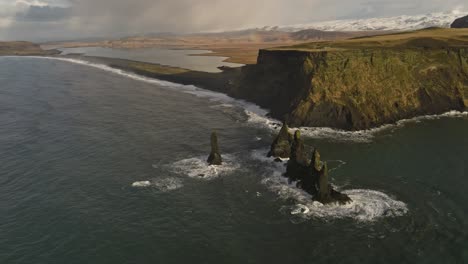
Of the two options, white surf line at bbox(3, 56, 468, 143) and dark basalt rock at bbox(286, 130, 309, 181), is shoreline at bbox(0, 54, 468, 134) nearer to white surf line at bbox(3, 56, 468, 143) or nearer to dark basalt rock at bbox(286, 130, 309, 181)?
white surf line at bbox(3, 56, 468, 143)

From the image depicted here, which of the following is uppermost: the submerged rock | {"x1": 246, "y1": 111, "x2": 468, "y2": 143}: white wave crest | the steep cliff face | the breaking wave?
the steep cliff face

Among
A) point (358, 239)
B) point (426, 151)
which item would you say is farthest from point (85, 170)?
point (426, 151)

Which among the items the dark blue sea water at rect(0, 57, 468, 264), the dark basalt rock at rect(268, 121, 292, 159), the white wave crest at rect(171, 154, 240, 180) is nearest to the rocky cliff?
the dark blue sea water at rect(0, 57, 468, 264)

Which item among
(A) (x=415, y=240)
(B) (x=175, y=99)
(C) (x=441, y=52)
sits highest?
(C) (x=441, y=52)

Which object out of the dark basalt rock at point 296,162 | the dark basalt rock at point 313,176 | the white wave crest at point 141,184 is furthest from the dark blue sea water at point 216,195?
the dark basalt rock at point 296,162

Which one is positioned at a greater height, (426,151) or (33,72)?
(33,72)

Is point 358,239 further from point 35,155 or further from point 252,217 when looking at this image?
point 35,155

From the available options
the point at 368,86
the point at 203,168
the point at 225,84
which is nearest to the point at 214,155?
the point at 203,168
